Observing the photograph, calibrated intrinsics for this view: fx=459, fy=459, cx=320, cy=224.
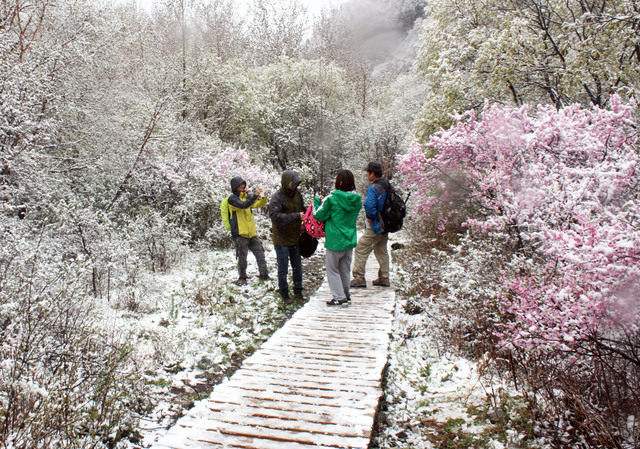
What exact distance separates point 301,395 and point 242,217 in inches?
176

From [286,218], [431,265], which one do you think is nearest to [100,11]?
[286,218]

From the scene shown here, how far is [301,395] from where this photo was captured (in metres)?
4.28

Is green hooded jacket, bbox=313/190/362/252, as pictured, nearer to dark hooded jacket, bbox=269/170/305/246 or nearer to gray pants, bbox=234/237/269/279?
dark hooded jacket, bbox=269/170/305/246

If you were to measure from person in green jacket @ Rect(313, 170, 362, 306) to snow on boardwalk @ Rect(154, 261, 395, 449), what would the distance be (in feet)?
3.19

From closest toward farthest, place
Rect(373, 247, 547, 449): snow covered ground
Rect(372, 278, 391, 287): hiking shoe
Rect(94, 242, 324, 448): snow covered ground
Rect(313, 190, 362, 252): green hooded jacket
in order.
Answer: Rect(373, 247, 547, 449): snow covered ground → Rect(94, 242, 324, 448): snow covered ground → Rect(313, 190, 362, 252): green hooded jacket → Rect(372, 278, 391, 287): hiking shoe

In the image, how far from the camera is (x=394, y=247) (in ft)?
47.0

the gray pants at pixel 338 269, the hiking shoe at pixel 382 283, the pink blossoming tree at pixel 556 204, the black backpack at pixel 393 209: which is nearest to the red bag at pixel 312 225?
the gray pants at pixel 338 269

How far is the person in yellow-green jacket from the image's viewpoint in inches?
313

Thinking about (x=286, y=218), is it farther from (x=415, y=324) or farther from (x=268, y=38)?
(x=268, y=38)

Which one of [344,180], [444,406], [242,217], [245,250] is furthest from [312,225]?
[444,406]

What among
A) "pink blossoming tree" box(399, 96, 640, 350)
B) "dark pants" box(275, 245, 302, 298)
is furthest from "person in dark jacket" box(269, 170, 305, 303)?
"pink blossoming tree" box(399, 96, 640, 350)

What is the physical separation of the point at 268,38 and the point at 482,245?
33.0m

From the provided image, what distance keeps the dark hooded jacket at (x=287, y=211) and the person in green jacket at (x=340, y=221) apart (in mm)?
371

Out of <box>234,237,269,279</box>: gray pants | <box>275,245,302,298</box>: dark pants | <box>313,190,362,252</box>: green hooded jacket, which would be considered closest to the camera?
<box>313,190,362,252</box>: green hooded jacket
